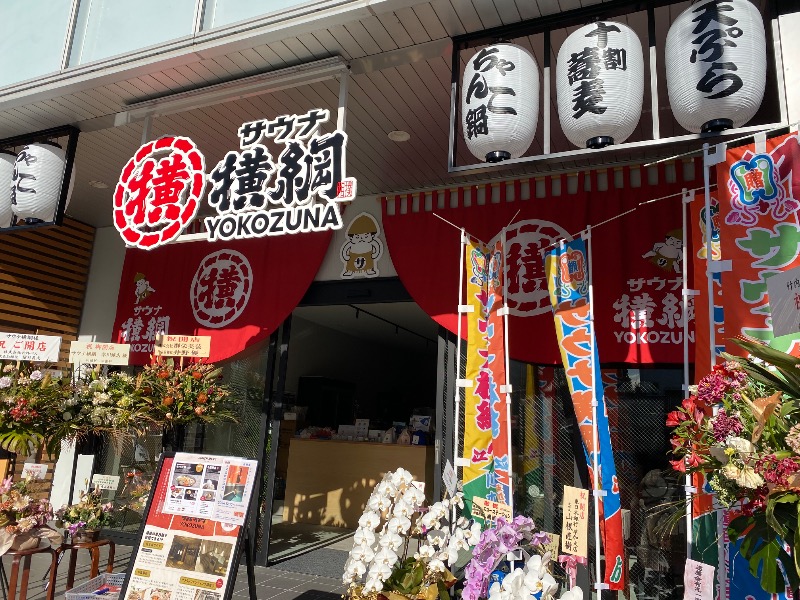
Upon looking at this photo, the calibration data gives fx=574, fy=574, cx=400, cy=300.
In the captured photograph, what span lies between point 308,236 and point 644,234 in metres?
3.43

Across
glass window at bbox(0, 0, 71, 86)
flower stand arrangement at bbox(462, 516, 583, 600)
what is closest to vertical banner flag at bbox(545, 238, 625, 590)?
flower stand arrangement at bbox(462, 516, 583, 600)

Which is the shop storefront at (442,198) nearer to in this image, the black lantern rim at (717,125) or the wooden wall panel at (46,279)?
the black lantern rim at (717,125)

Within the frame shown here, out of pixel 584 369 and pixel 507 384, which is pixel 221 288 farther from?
pixel 584 369

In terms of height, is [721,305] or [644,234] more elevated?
[644,234]

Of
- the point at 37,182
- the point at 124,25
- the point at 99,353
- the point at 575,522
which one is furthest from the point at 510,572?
the point at 37,182

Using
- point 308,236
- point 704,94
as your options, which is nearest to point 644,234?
point 704,94

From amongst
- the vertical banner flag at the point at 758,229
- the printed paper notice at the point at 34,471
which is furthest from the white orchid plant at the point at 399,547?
the printed paper notice at the point at 34,471

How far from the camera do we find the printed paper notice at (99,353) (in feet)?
17.9

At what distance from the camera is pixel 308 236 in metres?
6.35

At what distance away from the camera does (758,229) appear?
3.15 metres

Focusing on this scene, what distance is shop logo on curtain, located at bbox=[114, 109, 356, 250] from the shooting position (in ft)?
13.9

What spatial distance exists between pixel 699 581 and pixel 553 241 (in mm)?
3148

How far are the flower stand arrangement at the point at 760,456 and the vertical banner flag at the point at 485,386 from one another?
7.01 ft

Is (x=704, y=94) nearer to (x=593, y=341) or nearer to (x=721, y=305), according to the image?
(x=721, y=305)
